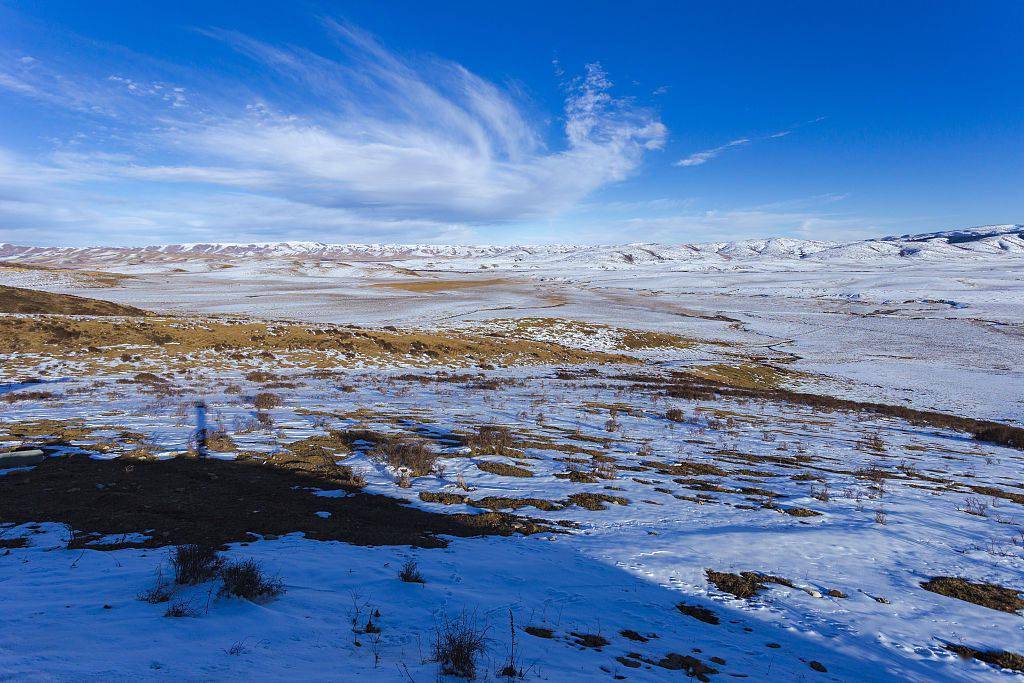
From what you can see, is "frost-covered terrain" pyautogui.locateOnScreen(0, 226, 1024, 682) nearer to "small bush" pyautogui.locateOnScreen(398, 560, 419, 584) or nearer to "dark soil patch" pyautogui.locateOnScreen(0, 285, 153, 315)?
"small bush" pyautogui.locateOnScreen(398, 560, 419, 584)

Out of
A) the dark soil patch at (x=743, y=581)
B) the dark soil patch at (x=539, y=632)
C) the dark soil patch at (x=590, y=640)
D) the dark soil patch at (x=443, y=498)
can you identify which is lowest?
the dark soil patch at (x=443, y=498)

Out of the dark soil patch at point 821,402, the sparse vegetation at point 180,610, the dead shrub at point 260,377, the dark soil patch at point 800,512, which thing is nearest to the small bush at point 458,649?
the sparse vegetation at point 180,610

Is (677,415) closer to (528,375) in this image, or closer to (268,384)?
(528,375)

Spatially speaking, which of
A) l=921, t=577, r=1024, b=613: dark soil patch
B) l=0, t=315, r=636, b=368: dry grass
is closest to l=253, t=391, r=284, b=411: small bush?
l=0, t=315, r=636, b=368: dry grass

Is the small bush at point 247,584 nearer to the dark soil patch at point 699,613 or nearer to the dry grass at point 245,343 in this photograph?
the dark soil patch at point 699,613

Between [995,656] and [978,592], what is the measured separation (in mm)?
1892

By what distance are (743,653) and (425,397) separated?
18859mm

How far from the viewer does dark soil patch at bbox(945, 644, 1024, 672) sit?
18.9ft

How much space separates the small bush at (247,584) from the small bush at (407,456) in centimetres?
599

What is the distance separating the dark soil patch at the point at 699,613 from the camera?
21.0 ft

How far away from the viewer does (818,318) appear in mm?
71312

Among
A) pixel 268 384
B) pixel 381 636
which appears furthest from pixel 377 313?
pixel 381 636

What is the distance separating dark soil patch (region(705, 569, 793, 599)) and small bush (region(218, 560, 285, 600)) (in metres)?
5.98

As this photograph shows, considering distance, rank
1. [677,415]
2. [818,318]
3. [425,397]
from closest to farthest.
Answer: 1. [677,415]
2. [425,397]
3. [818,318]
